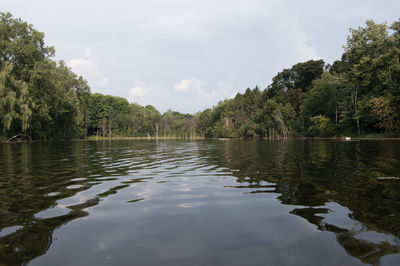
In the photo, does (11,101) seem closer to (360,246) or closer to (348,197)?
(348,197)

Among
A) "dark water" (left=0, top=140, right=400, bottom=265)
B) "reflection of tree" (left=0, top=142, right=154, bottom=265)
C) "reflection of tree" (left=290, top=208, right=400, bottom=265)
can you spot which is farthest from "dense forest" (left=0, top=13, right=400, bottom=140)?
"reflection of tree" (left=290, top=208, right=400, bottom=265)

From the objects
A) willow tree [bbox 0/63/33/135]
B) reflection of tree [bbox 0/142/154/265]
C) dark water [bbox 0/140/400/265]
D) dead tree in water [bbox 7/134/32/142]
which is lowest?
dark water [bbox 0/140/400/265]

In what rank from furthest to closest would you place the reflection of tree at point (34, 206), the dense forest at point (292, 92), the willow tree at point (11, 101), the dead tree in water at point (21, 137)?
the dead tree in water at point (21, 137) → the dense forest at point (292, 92) → the willow tree at point (11, 101) → the reflection of tree at point (34, 206)

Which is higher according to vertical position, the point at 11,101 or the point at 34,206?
the point at 11,101

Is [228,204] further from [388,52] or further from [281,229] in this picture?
[388,52]

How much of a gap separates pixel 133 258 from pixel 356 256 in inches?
84.2

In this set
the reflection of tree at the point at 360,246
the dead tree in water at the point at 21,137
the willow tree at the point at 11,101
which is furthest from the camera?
the dead tree in water at the point at 21,137

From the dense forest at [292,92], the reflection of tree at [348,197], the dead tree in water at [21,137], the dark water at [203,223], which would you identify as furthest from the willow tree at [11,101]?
the reflection of tree at [348,197]

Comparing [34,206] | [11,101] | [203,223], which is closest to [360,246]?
[203,223]

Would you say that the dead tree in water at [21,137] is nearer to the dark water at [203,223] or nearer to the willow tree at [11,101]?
the willow tree at [11,101]

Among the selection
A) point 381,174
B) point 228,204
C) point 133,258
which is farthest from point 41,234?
point 381,174

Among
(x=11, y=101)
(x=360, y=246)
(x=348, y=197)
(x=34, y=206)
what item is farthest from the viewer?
(x=11, y=101)

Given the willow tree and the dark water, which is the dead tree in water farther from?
the dark water

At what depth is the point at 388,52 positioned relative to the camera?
124 feet
